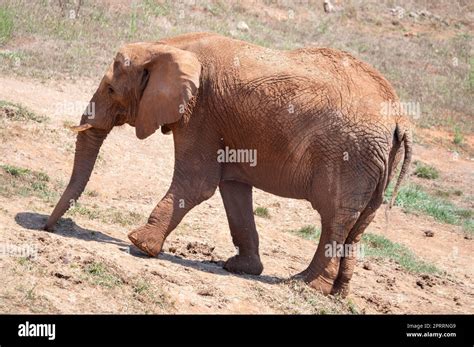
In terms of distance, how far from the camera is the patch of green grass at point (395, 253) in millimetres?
13875

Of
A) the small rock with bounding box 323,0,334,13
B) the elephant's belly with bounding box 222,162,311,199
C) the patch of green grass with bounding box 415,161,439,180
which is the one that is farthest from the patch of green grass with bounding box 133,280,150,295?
the small rock with bounding box 323,0,334,13

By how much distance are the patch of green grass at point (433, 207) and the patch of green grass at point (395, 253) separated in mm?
2406

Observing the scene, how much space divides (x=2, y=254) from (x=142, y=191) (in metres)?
5.23

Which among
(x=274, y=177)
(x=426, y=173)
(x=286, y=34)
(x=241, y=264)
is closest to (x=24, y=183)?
(x=241, y=264)

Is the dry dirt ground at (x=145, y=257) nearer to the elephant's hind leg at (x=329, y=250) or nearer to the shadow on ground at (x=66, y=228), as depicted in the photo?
the shadow on ground at (x=66, y=228)

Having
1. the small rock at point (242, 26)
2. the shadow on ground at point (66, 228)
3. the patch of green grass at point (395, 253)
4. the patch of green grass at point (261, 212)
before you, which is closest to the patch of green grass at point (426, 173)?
the patch of green grass at point (395, 253)

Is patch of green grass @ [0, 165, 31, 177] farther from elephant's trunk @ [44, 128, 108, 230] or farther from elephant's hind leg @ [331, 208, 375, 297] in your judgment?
elephant's hind leg @ [331, 208, 375, 297]

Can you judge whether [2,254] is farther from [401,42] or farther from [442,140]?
[401,42]

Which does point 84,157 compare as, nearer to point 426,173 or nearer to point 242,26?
point 426,173

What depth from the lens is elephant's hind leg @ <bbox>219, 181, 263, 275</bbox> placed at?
1101 centimetres

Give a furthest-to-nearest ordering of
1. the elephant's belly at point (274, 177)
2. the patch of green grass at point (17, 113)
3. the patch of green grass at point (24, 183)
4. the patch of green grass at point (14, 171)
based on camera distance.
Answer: the patch of green grass at point (17, 113)
the patch of green grass at point (14, 171)
the patch of green grass at point (24, 183)
the elephant's belly at point (274, 177)

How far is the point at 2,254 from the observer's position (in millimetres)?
8969

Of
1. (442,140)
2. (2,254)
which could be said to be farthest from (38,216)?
(442,140)
